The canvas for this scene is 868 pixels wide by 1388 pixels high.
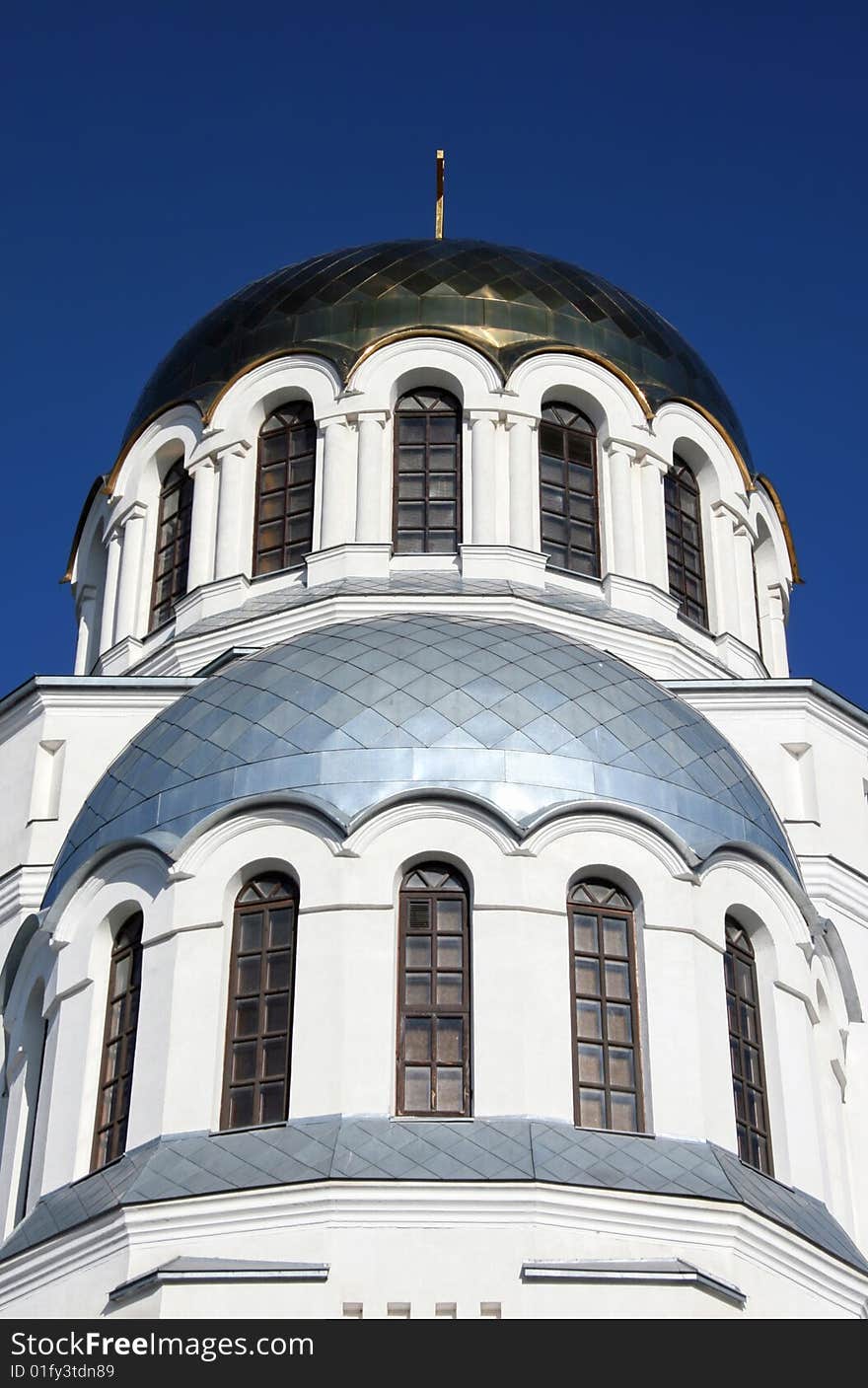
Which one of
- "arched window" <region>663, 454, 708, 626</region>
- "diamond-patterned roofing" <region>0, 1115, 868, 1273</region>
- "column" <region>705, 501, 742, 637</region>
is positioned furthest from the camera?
"column" <region>705, 501, 742, 637</region>

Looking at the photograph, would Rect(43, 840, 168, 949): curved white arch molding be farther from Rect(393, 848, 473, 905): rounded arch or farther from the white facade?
Rect(393, 848, 473, 905): rounded arch

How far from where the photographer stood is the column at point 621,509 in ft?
78.0

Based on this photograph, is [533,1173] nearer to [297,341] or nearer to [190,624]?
[190,624]

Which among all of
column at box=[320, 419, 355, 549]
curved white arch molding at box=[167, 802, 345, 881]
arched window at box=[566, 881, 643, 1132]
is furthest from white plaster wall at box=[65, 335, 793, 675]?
arched window at box=[566, 881, 643, 1132]

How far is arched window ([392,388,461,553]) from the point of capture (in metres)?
23.6

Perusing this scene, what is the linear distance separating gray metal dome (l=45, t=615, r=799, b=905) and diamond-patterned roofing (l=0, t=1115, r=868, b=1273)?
7.30 feet

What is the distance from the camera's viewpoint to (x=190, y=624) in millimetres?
23562

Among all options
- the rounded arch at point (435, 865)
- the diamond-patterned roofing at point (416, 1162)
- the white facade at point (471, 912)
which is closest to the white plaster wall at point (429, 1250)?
the white facade at point (471, 912)

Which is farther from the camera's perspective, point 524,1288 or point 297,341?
point 297,341

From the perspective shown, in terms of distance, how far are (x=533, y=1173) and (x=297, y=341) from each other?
10.4 m

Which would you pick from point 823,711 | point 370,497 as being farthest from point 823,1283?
point 370,497
